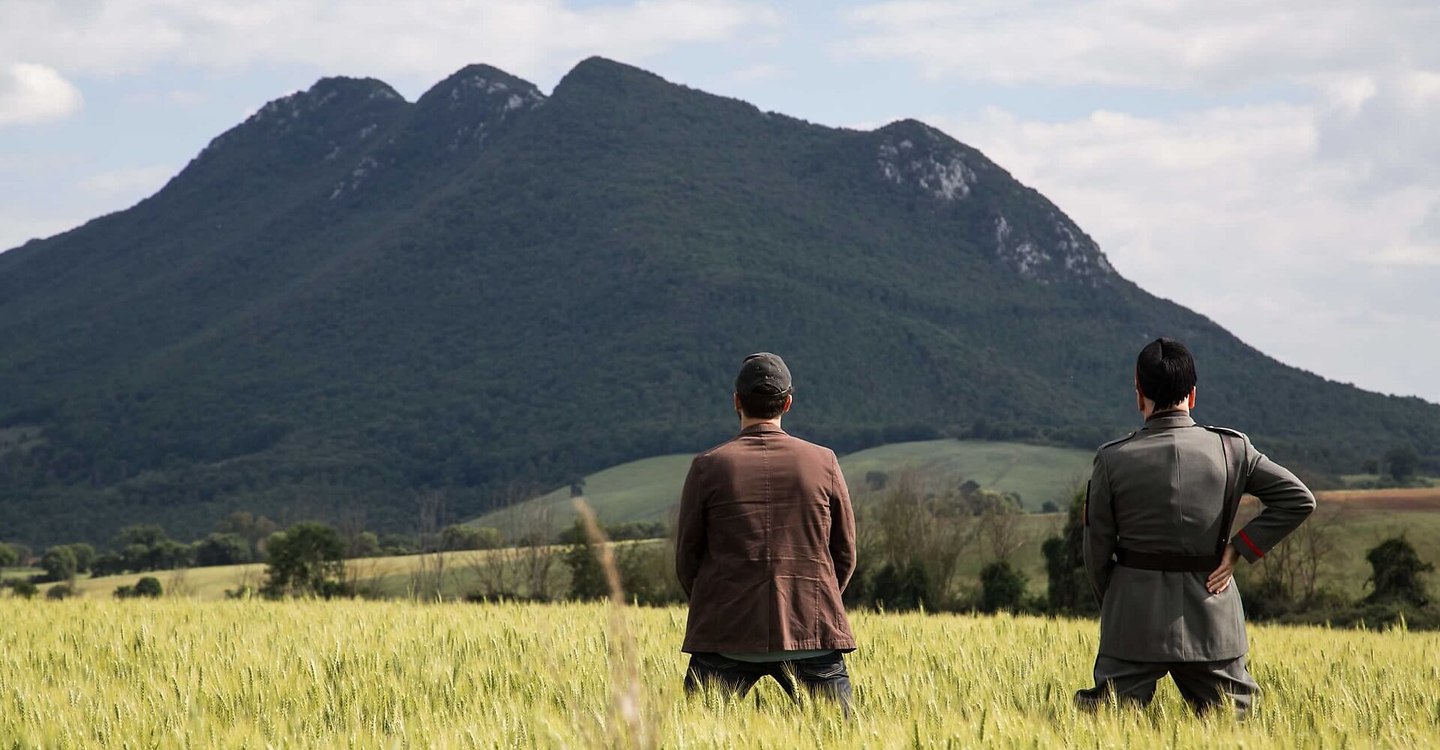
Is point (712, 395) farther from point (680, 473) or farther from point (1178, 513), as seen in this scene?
point (1178, 513)

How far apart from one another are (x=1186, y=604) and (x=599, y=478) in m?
159

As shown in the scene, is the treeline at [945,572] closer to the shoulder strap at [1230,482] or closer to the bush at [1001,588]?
the bush at [1001,588]

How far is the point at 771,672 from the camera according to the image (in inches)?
242

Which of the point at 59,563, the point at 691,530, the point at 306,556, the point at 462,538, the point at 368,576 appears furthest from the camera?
the point at 462,538

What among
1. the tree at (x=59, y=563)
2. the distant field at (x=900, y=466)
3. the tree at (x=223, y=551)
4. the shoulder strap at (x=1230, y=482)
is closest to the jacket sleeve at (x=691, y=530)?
the shoulder strap at (x=1230, y=482)

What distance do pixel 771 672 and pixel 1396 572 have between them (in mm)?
34968

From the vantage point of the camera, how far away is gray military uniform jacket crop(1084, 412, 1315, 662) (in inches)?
237

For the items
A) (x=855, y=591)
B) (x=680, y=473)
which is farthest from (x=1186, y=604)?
(x=680, y=473)

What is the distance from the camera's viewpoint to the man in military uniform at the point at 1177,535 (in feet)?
19.8

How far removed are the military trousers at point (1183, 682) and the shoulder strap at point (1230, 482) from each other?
555mm

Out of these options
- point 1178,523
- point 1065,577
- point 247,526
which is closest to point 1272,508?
point 1178,523

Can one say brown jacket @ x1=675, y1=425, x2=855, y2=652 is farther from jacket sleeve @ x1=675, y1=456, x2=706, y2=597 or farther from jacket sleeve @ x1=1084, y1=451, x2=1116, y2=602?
jacket sleeve @ x1=1084, y1=451, x2=1116, y2=602

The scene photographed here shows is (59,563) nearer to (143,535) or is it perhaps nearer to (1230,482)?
(143,535)

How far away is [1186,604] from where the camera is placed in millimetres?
6047
